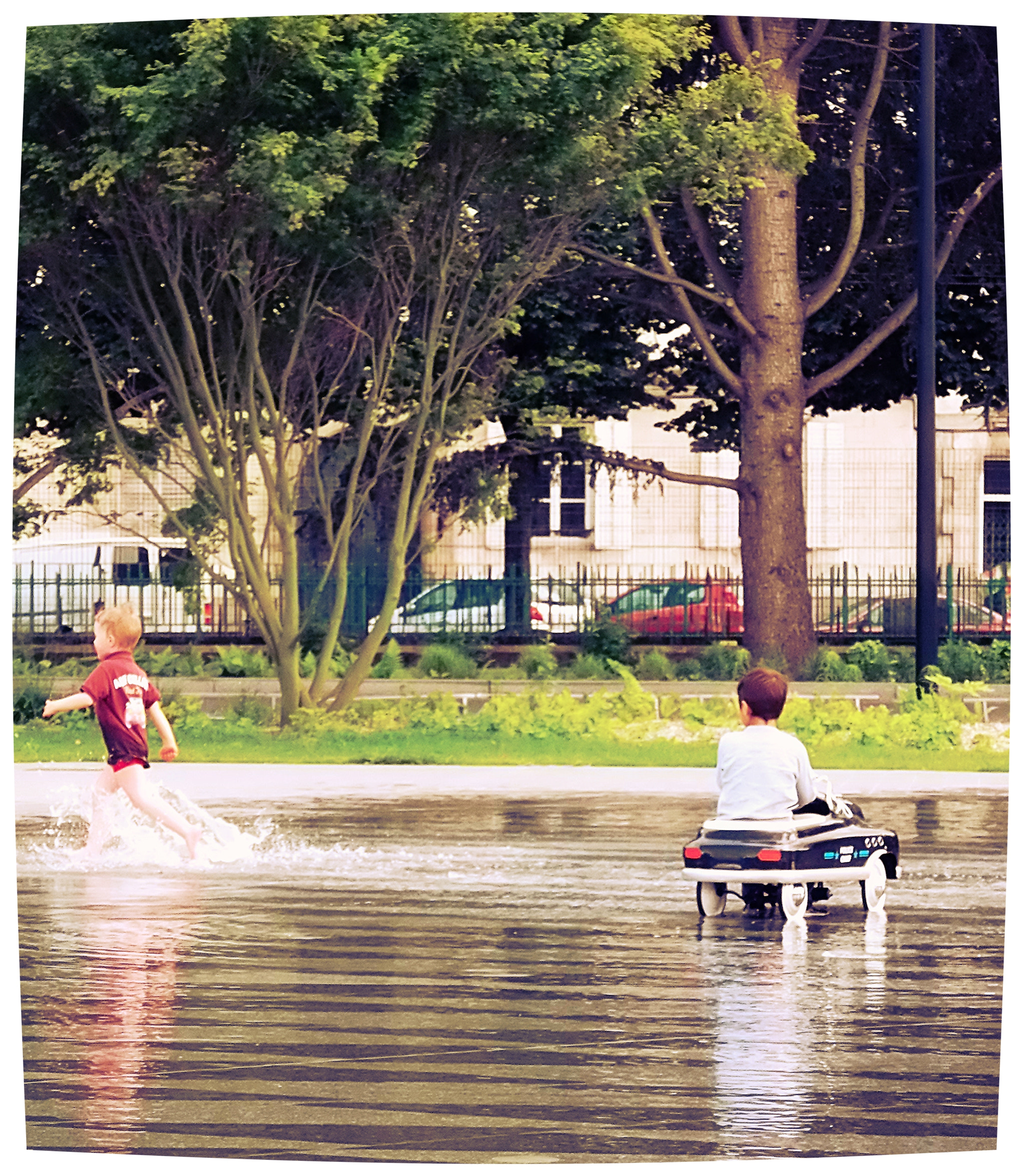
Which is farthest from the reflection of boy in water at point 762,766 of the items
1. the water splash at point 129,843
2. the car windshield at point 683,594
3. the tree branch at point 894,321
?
the car windshield at point 683,594

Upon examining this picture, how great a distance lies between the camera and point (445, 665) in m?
21.7

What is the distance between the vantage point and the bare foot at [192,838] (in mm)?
10867

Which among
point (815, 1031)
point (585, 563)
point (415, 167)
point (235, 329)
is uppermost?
point (415, 167)

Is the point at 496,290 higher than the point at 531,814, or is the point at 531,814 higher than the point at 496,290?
the point at 496,290

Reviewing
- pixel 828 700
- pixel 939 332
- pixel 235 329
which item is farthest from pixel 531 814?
pixel 939 332

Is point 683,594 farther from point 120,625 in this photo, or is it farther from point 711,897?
point 711,897

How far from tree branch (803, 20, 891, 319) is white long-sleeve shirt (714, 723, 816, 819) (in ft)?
44.3

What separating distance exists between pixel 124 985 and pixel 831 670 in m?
14.3

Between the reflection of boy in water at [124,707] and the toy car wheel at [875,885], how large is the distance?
12.2 feet

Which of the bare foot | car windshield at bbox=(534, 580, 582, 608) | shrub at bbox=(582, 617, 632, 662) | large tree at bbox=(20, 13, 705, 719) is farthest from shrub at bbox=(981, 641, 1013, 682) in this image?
the bare foot

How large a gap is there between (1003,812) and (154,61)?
9.00 metres

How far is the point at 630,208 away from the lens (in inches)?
706

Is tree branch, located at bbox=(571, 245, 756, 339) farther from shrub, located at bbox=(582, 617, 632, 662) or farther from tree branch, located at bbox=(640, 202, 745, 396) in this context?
shrub, located at bbox=(582, 617, 632, 662)

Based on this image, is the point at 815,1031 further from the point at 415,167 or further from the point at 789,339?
the point at 789,339
